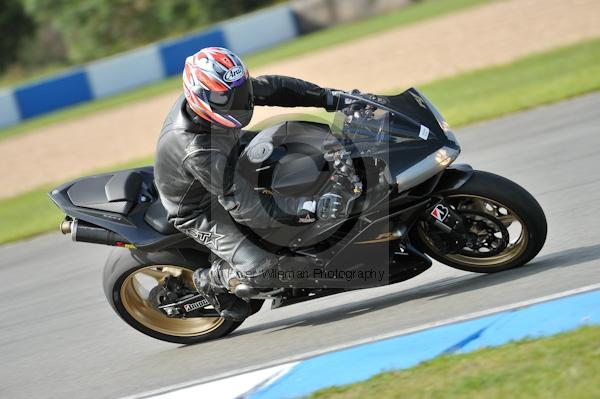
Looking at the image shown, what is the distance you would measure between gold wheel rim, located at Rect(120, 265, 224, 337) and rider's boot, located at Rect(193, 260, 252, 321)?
10.2 inches

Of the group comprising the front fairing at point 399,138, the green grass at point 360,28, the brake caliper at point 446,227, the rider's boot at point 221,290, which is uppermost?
the front fairing at point 399,138

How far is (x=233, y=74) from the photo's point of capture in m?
4.71

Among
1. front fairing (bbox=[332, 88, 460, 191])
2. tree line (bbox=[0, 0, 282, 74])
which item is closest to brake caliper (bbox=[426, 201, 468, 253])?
front fairing (bbox=[332, 88, 460, 191])

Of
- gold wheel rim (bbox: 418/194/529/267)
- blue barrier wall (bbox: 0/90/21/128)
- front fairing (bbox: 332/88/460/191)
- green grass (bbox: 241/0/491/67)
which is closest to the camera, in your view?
front fairing (bbox: 332/88/460/191)

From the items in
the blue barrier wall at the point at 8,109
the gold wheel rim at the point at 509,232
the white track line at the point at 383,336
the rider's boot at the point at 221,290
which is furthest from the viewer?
the blue barrier wall at the point at 8,109

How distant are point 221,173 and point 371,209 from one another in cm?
89

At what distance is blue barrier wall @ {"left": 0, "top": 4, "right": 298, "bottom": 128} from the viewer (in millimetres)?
25047

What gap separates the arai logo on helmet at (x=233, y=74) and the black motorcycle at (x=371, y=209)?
1.33 ft

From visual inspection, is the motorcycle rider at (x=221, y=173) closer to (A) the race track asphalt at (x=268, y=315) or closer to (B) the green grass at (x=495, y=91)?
(A) the race track asphalt at (x=268, y=315)

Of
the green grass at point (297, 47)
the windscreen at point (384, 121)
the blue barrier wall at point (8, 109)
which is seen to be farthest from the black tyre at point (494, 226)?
the blue barrier wall at point (8, 109)

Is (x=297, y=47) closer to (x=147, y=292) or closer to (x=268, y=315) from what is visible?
(x=268, y=315)

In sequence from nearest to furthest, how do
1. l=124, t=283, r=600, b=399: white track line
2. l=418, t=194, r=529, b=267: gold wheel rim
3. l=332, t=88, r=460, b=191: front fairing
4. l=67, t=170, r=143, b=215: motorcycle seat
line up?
l=124, t=283, r=600, b=399: white track line < l=332, t=88, r=460, b=191: front fairing < l=418, t=194, r=529, b=267: gold wheel rim < l=67, t=170, r=143, b=215: motorcycle seat

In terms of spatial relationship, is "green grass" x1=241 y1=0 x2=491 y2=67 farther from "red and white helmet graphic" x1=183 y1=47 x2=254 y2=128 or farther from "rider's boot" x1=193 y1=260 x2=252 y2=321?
"red and white helmet graphic" x1=183 y1=47 x2=254 y2=128

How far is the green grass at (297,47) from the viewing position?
22.1 meters
